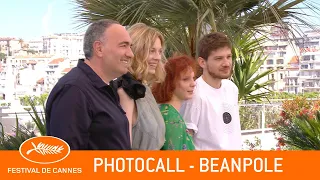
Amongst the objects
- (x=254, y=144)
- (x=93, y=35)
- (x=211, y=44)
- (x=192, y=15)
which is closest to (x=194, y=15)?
(x=192, y=15)

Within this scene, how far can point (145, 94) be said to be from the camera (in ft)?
5.81

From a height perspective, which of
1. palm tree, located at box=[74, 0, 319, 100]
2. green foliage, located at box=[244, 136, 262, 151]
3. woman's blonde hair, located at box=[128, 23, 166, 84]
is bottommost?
green foliage, located at box=[244, 136, 262, 151]

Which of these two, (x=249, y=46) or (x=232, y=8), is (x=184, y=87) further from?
(x=249, y=46)

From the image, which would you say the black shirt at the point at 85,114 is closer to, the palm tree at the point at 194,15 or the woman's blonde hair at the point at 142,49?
the woman's blonde hair at the point at 142,49

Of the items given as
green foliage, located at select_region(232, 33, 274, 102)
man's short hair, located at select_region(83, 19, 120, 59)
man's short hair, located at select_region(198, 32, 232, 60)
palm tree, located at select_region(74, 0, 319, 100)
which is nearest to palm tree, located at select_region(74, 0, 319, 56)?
palm tree, located at select_region(74, 0, 319, 100)

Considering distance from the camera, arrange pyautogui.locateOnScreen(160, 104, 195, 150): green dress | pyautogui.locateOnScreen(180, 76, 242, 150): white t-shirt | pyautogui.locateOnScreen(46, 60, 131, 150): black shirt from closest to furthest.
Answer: pyautogui.locateOnScreen(46, 60, 131, 150): black shirt, pyautogui.locateOnScreen(160, 104, 195, 150): green dress, pyautogui.locateOnScreen(180, 76, 242, 150): white t-shirt

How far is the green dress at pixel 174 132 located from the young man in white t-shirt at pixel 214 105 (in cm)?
21

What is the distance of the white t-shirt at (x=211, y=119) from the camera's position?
2102 millimetres

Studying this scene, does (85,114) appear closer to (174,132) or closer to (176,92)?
(174,132)

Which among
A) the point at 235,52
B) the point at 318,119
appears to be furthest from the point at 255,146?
the point at 318,119

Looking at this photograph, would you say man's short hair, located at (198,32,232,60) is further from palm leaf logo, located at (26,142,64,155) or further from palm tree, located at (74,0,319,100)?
palm tree, located at (74,0,319,100)

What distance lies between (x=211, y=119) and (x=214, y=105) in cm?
7

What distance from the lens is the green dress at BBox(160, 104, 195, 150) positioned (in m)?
1.82

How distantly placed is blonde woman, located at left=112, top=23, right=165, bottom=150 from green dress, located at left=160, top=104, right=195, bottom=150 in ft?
0.21
